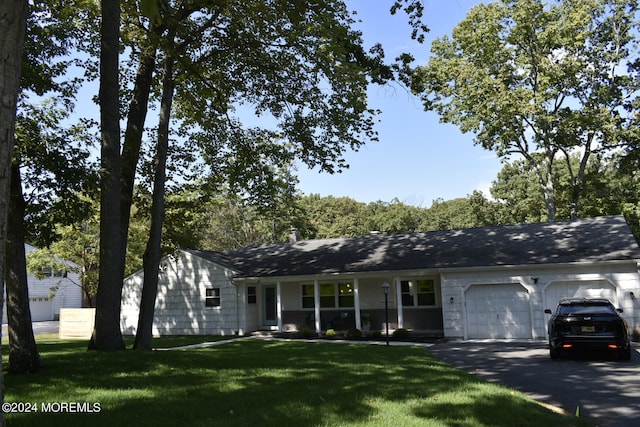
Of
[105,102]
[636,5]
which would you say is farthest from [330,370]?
[636,5]

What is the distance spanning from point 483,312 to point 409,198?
163 feet

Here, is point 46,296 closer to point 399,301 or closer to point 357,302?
point 357,302

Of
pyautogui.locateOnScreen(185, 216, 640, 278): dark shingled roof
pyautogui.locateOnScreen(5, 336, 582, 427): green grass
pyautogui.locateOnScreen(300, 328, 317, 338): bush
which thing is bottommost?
pyautogui.locateOnScreen(300, 328, 317, 338): bush

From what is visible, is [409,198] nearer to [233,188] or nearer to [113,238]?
[233,188]

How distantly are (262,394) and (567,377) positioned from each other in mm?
6079

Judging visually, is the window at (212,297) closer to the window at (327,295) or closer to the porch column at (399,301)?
the window at (327,295)

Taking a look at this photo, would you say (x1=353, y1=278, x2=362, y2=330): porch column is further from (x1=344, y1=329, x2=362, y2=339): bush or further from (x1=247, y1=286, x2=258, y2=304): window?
(x1=247, y1=286, x2=258, y2=304): window

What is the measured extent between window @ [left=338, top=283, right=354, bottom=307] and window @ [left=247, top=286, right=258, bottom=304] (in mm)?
4188

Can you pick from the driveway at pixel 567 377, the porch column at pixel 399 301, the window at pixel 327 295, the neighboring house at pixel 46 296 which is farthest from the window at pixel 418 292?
the neighboring house at pixel 46 296

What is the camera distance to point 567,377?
918 cm

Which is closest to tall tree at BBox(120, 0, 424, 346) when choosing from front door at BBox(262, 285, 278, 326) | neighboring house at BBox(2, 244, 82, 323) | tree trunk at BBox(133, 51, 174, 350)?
tree trunk at BBox(133, 51, 174, 350)

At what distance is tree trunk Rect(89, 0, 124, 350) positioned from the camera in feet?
36.7

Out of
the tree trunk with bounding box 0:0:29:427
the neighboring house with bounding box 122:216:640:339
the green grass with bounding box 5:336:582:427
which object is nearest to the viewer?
the tree trunk with bounding box 0:0:29:427

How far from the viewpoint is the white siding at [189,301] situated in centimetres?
2198
